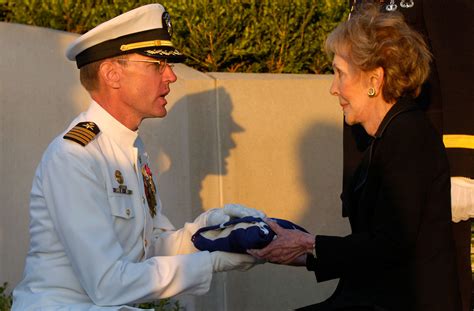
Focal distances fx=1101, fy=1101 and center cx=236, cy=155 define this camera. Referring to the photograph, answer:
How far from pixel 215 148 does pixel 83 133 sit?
2.44 metres

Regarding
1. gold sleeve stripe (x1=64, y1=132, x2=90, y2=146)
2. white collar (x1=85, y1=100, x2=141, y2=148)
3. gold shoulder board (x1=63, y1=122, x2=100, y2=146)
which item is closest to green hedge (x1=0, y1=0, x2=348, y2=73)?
white collar (x1=85, y1=100, x2=141, y2=148)

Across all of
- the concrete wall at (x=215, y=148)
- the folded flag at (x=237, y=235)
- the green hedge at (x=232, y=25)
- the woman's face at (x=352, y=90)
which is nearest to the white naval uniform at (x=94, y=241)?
the folded flag at (x=237, y=235)

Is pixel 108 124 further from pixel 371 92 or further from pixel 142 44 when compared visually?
pixel 371 92

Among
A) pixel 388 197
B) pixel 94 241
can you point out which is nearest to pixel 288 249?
pixel 388 197

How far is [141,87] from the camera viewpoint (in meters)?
4.12

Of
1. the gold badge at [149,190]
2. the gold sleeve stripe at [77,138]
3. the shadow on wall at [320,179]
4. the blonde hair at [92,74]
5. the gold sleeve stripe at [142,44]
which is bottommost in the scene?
the shadow on wall at [320,179]

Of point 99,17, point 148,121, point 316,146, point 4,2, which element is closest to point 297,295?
point 316,146

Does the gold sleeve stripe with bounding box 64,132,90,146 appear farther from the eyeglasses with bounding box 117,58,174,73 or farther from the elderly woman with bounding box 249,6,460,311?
the elderly woman with bounding box 249,6,460,311

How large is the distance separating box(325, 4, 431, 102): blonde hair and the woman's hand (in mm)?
592

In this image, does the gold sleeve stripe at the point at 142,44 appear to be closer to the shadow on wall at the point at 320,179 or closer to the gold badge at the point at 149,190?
the gold badge at the point at 149,190

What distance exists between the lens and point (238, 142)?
252 inches

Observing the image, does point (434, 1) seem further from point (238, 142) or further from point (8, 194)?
point (8, 194)

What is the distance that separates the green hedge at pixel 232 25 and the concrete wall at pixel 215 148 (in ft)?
1.60

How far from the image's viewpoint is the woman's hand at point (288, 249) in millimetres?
3969
